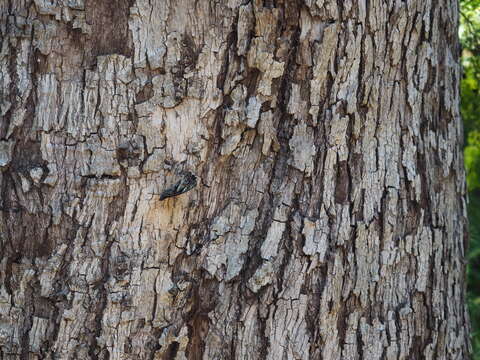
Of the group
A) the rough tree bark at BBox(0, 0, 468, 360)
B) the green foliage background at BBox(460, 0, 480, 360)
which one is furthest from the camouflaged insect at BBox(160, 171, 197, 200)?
the green foliage background at BBox(460, 0, 480, 360)

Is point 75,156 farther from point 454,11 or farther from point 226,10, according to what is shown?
point 454,11

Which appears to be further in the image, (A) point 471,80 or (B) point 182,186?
(A) point 471,80

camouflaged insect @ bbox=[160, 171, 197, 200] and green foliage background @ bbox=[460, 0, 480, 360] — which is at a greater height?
green foliage background @ bbox=[460, 0, 480, 360]

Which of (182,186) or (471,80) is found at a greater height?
(471,80)

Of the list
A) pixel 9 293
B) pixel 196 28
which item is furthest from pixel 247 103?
pixel 9 293

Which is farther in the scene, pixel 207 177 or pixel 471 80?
pixel 471 80

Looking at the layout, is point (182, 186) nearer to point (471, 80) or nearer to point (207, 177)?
point (207, 177)

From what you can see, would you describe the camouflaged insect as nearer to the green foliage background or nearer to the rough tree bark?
the rough tree bark

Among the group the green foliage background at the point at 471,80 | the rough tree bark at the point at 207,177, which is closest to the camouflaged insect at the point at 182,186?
the rough tree bark at the point at 207,177

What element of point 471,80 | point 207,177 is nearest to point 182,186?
point 207,177
